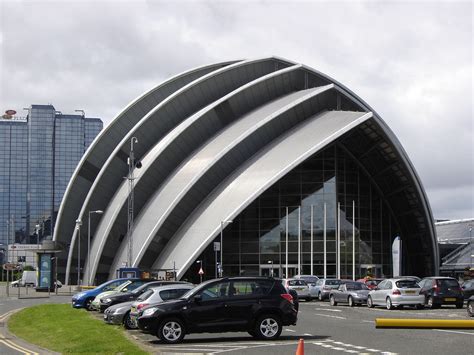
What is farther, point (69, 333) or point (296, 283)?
point (296, 283)

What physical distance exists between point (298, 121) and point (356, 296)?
34878mm

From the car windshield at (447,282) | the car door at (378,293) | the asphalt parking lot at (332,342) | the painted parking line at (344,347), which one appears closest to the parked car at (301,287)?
the car door at (378,293)

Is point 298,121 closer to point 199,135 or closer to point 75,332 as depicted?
point 199,135

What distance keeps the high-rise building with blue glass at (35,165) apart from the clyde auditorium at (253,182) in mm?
101400

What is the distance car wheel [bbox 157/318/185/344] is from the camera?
64.2ft

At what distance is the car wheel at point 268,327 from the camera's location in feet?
65.9

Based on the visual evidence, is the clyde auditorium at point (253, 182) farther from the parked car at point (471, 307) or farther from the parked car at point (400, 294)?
the parked car at point (471, 307)

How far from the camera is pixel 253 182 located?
65.4 meters

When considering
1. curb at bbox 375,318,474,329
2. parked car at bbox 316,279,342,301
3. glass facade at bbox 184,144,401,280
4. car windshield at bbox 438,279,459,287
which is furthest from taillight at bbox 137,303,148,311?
glass facade at bbox 184,144,401,280

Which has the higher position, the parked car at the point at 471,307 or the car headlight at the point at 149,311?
the car headlight at the point at 149,311

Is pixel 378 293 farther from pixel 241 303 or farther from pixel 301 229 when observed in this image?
pixel 301 229

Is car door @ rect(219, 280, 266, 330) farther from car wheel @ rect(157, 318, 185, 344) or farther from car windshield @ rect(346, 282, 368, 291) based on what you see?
car windshield @ rect(346, 282, 368, 291)

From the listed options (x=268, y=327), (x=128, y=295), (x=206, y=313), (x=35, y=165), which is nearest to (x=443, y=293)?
(x=128, y=295)

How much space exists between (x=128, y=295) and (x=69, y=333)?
26.9ft
